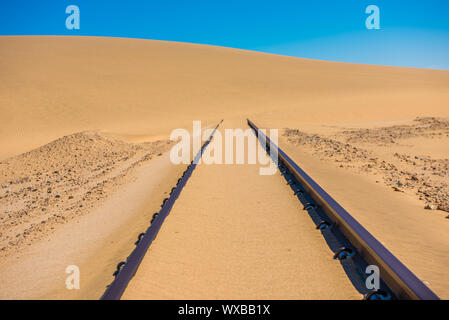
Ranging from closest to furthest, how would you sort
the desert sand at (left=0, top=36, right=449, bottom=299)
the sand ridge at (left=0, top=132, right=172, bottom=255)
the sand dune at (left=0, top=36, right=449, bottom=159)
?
1. the desert sand at (left=0, top=36, right=449, bottom=299)
2. the sand ridge at (left=0, top=132, right=172, bottom=255)
3. the sand dune at (left=0, top=36, right=449, bottom=159)

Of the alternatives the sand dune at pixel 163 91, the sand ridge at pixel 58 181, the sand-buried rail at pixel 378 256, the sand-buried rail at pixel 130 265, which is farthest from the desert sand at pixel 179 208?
the sand dune at pixel 163 91

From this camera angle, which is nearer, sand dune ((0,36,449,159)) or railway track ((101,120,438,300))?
railway track ((101,120,438,300))

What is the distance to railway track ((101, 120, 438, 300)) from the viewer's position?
90.3 inches

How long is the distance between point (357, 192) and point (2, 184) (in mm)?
11330

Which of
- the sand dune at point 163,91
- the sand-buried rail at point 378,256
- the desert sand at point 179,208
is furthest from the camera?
the sand dune at point 163,91

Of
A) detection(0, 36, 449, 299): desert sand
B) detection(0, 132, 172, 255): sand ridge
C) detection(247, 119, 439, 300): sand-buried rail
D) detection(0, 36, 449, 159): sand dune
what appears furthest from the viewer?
detection(0, 36, 449, 159): sand dune

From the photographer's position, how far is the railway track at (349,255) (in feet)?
7.52

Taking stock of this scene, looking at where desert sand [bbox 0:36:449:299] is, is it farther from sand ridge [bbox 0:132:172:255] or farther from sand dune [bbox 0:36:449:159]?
sand dune [bbox 0:36:449:159]

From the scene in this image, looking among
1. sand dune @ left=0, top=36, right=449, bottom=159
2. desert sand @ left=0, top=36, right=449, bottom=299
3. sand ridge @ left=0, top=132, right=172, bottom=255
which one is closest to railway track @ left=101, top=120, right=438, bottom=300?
desert sand @ left=0, top=36, right=449, bottom=299

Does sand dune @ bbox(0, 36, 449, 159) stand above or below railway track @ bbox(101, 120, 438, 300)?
above

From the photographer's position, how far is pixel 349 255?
296cm

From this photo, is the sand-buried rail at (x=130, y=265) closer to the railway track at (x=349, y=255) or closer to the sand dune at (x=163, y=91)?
the railway track at (x=349, y=255)

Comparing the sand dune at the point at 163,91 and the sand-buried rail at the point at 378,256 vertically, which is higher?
the sand dune at the point at 163,91

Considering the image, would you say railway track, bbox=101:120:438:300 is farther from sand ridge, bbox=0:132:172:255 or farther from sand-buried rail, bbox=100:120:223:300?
sand ridge, bbox=0:132:172:255
